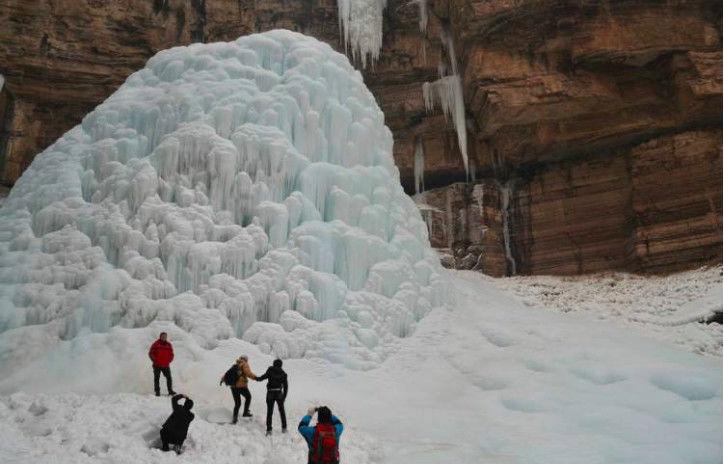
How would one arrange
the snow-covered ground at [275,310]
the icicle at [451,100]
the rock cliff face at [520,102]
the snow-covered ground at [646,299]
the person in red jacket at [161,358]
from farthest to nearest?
the icicle at [451,100]
the rock cliff face at [520,102]
the snow-covered ground at [646,299]
the person in red jacket at [161,358]
the snow-covered ground at [275,310]

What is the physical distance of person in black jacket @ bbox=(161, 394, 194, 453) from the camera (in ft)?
21.6

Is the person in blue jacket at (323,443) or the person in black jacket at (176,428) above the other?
the person in blue jacket at (323,443)

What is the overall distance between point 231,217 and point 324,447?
6396 mm

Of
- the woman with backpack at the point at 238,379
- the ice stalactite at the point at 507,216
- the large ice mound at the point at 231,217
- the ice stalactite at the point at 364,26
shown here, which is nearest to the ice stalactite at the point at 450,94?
the ice stalactite at the point at 507,216

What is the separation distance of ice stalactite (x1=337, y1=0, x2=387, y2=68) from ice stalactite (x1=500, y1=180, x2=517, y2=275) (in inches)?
241

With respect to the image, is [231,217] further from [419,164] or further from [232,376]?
[419,164]

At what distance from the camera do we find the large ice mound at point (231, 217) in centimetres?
1009

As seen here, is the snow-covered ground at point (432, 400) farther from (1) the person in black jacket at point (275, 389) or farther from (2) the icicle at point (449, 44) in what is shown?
(2) the icicle at point (449, 44)

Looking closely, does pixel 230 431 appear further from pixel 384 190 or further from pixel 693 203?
pixel 693 203

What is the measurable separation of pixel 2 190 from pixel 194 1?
8.35 metres

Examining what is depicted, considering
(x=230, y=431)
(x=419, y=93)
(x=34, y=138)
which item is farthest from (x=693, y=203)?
(x=34, y=138)

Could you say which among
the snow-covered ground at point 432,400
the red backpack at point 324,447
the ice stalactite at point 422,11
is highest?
the ice stalactite at point 422,11

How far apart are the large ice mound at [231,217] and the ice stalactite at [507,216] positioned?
8521 millimetres

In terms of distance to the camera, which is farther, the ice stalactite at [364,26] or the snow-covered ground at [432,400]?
the ice stalactite at [364,26]
